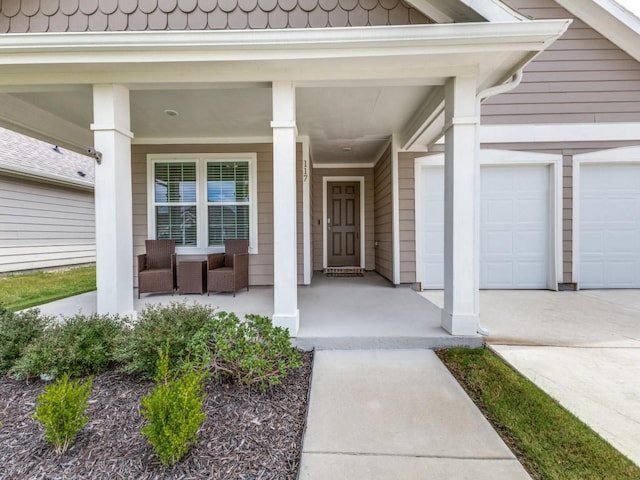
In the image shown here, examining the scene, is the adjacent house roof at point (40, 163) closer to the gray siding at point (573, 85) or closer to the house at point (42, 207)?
the house at point (42, 207)

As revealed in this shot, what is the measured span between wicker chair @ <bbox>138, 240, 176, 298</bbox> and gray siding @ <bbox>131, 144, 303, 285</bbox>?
0.52 meters

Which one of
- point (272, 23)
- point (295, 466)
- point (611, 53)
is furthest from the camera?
point (611, 53)

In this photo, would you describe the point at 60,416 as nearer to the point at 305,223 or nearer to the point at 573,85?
the point at 305,223

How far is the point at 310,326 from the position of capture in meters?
2.95

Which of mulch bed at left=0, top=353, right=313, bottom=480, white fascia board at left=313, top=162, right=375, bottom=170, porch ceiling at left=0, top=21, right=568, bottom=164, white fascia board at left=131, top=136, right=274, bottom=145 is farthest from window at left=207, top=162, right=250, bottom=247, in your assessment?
mulch bed at left=0, top=353, right=313, bottom=480

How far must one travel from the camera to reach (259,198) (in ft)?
16.9

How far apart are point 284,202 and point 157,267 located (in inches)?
118

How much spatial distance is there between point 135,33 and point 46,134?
311cm

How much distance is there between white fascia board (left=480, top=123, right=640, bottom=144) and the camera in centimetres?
469

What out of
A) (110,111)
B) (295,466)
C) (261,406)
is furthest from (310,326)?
(110,111)

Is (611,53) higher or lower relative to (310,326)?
higher

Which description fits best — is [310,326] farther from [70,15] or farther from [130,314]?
[70,15]

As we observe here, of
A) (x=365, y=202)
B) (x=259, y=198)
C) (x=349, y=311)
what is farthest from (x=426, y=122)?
(x=365, y=202)

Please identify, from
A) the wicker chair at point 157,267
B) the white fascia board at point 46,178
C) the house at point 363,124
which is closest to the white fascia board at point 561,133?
the house at point 363,124
